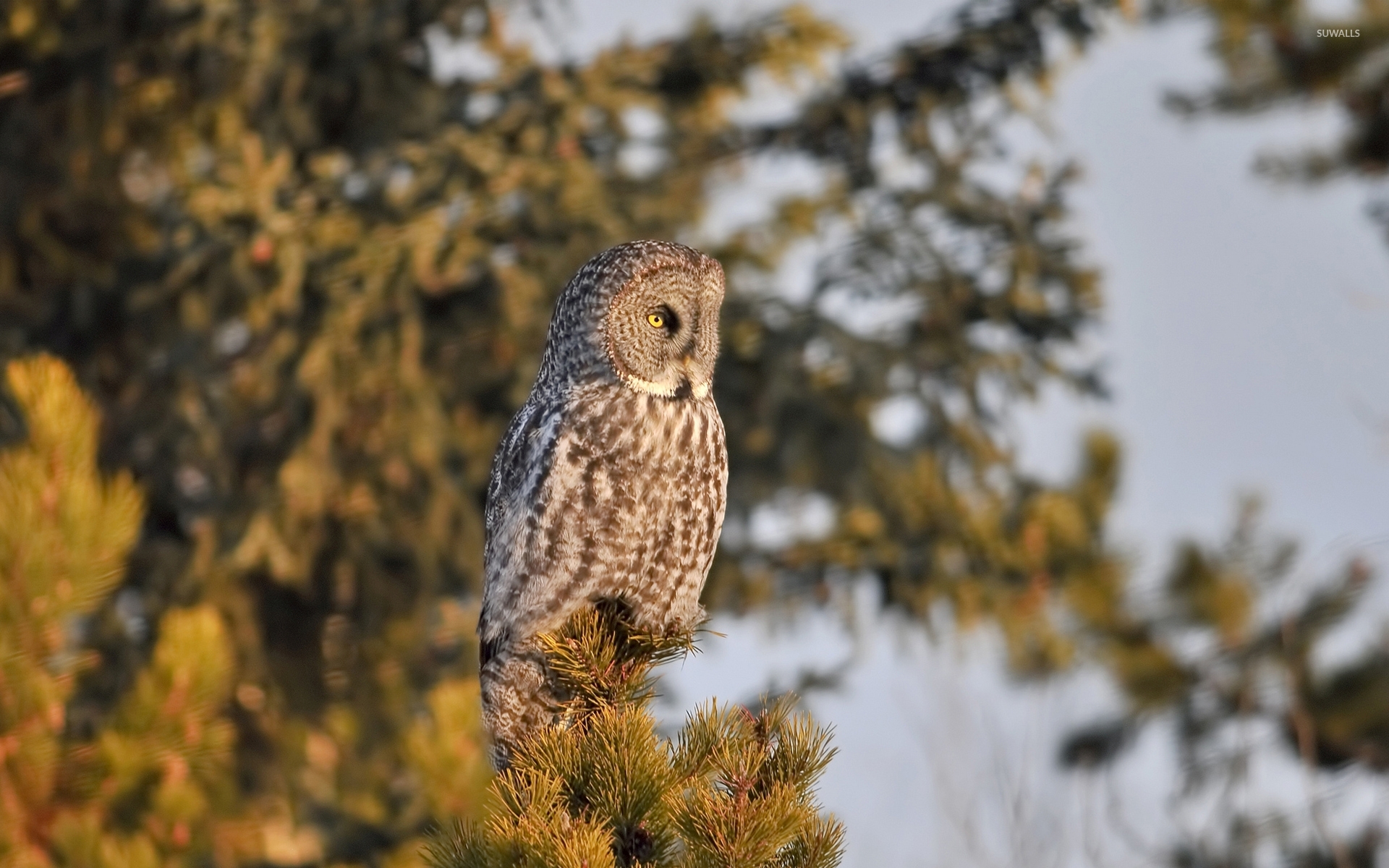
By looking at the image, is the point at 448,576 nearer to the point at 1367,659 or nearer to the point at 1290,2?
the point at 1367,659

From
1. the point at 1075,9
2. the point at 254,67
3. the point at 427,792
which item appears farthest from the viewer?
the point at 1075,9

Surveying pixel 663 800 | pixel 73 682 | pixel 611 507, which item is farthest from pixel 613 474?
pixel 73 682

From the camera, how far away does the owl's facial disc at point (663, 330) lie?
3.39m

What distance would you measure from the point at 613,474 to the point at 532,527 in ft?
0.70

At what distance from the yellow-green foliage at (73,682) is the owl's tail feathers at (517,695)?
1127mm

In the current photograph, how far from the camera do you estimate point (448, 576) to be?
8.30 meters

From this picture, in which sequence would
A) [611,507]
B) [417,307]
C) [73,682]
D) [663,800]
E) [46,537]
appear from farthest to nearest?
[417,307], [73,682], [46,537], [611,507], [663,800]

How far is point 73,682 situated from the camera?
175 inches

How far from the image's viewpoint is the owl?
3.31 meters

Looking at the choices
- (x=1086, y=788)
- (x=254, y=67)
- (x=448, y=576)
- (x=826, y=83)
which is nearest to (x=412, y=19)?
(x=254, y=67)

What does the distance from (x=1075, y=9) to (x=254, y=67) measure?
4.08 meters

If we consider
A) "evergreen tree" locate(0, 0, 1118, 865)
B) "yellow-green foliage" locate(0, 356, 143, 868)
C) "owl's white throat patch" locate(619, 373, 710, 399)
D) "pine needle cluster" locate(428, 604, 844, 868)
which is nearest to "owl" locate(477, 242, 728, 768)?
"owl's white throat patch" locate(619, 373, 710, 399)

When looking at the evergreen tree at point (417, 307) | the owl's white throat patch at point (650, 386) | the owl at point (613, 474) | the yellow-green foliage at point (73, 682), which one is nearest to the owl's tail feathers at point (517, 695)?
the owl at point (613, 474)

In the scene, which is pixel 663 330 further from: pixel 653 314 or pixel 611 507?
pixel 611 507
